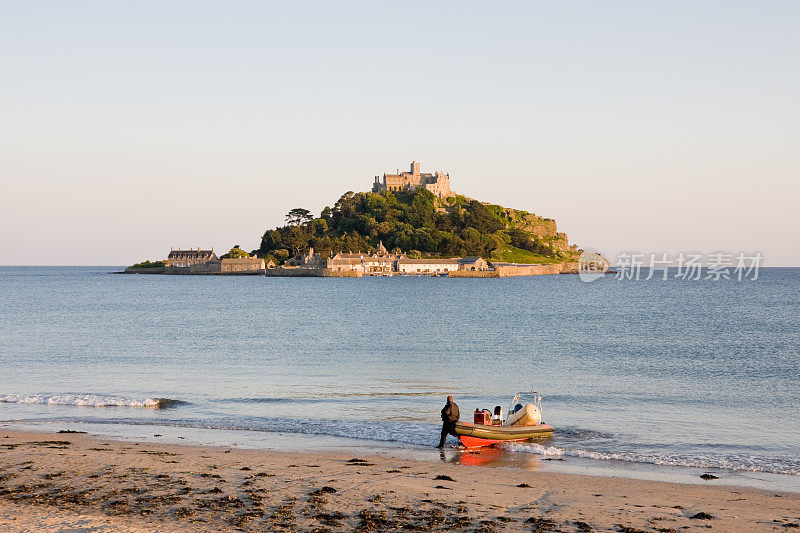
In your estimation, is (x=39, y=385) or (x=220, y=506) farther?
(x=39, y=385)

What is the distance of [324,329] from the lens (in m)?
59.7

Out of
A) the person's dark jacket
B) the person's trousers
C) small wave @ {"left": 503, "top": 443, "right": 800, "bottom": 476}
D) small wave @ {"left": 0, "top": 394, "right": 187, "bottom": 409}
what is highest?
the person's dark jacket

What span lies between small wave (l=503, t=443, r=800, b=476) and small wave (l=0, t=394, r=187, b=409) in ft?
44.6

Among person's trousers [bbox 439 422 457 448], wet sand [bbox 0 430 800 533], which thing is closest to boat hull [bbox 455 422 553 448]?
person's trousers [bbox 439 422 457 448]

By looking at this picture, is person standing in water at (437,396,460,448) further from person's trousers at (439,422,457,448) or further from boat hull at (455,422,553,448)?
boat hull at (455,422,553,448)

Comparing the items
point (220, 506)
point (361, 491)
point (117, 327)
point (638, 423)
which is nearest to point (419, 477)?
point (361, 491)

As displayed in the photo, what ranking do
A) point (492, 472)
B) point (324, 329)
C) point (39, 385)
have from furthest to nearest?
point (324, 329), point (39, 385), point (492, 472)

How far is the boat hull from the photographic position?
20.3 metres

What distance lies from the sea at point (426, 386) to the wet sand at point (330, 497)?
194cm

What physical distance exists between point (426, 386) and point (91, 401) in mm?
13337

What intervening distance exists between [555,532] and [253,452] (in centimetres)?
942

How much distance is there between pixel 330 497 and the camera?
13977mm

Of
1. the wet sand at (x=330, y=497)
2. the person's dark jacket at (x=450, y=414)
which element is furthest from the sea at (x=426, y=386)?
the wet sand at (x=330, y=497)

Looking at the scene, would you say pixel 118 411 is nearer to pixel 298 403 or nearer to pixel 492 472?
pixel 298 403
